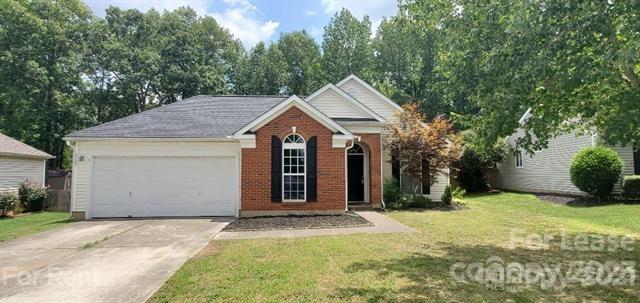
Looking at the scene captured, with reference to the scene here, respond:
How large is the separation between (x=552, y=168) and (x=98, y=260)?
2081cm

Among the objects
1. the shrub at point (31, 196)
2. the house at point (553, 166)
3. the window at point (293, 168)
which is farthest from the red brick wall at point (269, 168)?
the shrub at point (31, 196)

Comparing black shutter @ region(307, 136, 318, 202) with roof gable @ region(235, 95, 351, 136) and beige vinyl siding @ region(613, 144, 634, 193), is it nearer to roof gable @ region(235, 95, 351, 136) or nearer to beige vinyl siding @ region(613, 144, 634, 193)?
roof gable @ region(235, 95, 351, 136)

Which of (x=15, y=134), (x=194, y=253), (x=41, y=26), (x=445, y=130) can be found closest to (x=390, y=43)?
(x=445, y=130)

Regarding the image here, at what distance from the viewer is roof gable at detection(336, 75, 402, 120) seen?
18.1 metres

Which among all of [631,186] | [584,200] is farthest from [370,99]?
[631,186]

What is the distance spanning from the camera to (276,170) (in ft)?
43.1

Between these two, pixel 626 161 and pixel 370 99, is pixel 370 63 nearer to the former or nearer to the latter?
pixel 370 99

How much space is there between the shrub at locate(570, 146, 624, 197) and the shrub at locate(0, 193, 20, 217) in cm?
2344

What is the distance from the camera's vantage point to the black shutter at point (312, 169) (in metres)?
13.2

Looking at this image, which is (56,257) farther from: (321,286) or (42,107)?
(42,107)

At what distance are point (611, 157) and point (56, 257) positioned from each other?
62.1ft

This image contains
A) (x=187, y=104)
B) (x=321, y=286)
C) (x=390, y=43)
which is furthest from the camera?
(x=390, y=43)

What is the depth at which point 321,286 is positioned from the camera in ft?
17.7

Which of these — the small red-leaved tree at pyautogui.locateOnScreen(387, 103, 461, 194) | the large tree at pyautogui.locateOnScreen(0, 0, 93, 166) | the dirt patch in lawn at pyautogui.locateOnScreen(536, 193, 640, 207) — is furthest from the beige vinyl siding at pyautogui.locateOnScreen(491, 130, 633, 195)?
the large tree at pyautogui.locateOnScreen(0, 0, 93, 166)
